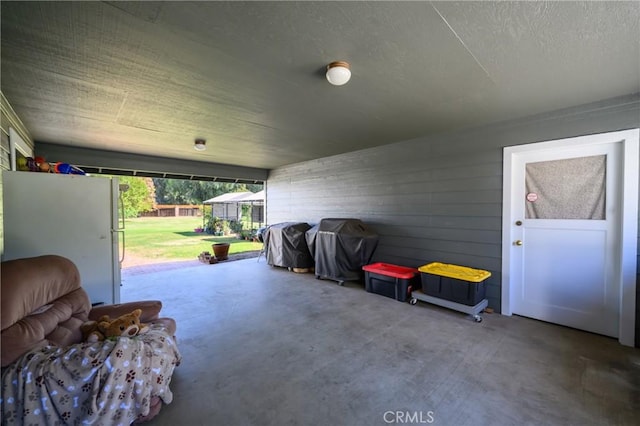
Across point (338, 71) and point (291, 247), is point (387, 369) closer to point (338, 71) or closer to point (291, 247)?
point (338, 71)

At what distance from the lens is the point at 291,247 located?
233 inches

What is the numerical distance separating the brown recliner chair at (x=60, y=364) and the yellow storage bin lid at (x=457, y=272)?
3248mm

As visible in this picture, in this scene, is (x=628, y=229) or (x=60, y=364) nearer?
(x=60, y=364)

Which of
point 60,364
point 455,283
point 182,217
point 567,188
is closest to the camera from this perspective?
point 60,364

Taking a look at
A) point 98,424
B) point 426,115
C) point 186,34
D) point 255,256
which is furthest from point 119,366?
point 255,256

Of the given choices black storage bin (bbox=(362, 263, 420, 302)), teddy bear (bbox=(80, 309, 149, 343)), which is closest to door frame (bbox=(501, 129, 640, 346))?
black storage bin (bbox=(362, 263, 420, 302))

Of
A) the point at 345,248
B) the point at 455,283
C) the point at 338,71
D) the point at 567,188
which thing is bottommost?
the point at 455,283

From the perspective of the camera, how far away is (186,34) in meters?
1.76

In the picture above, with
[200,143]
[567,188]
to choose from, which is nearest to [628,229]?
[567,188]

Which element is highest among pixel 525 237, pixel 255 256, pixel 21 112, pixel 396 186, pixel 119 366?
pixel 21 112

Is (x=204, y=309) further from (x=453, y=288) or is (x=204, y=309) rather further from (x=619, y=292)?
(x=619, y=292)

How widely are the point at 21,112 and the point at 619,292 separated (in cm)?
699

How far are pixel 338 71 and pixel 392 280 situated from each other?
312 cm

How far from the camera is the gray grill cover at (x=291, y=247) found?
19.2 ft
